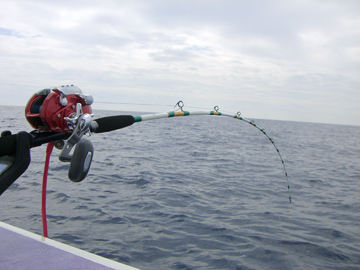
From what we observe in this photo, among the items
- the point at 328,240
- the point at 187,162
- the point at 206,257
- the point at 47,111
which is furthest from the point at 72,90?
the point at 187,162

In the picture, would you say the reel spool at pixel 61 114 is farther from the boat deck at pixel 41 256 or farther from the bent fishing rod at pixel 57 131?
the boat deck at pixel 41 256

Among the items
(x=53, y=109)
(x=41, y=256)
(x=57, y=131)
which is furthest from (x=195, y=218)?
(x=53, y=109)

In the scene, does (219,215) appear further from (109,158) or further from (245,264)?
(109,158)

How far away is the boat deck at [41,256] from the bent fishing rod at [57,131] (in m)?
0.58

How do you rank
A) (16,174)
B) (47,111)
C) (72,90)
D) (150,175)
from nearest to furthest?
1. (16,174)
2. (47,111)
3. (72,90)
4. (150,175)

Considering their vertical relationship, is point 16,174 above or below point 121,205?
above

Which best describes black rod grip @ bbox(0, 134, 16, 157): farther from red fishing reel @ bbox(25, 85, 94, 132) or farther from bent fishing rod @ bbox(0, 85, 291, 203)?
red fishing reel @ bbox(25, 85, 94, 132)

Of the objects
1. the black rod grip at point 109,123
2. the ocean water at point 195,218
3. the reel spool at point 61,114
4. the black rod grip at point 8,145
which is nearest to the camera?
the black rod grip at point 8,145

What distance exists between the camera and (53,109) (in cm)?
165

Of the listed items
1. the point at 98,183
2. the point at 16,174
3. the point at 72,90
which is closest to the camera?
the point at 16,174

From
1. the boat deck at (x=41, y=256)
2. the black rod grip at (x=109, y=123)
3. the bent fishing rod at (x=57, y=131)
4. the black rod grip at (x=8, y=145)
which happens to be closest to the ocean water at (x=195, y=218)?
the boat deck at (x=41, y=256)

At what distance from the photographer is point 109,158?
33.0 ft

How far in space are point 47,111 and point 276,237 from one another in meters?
3.73

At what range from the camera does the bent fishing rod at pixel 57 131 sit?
1.42 meters
